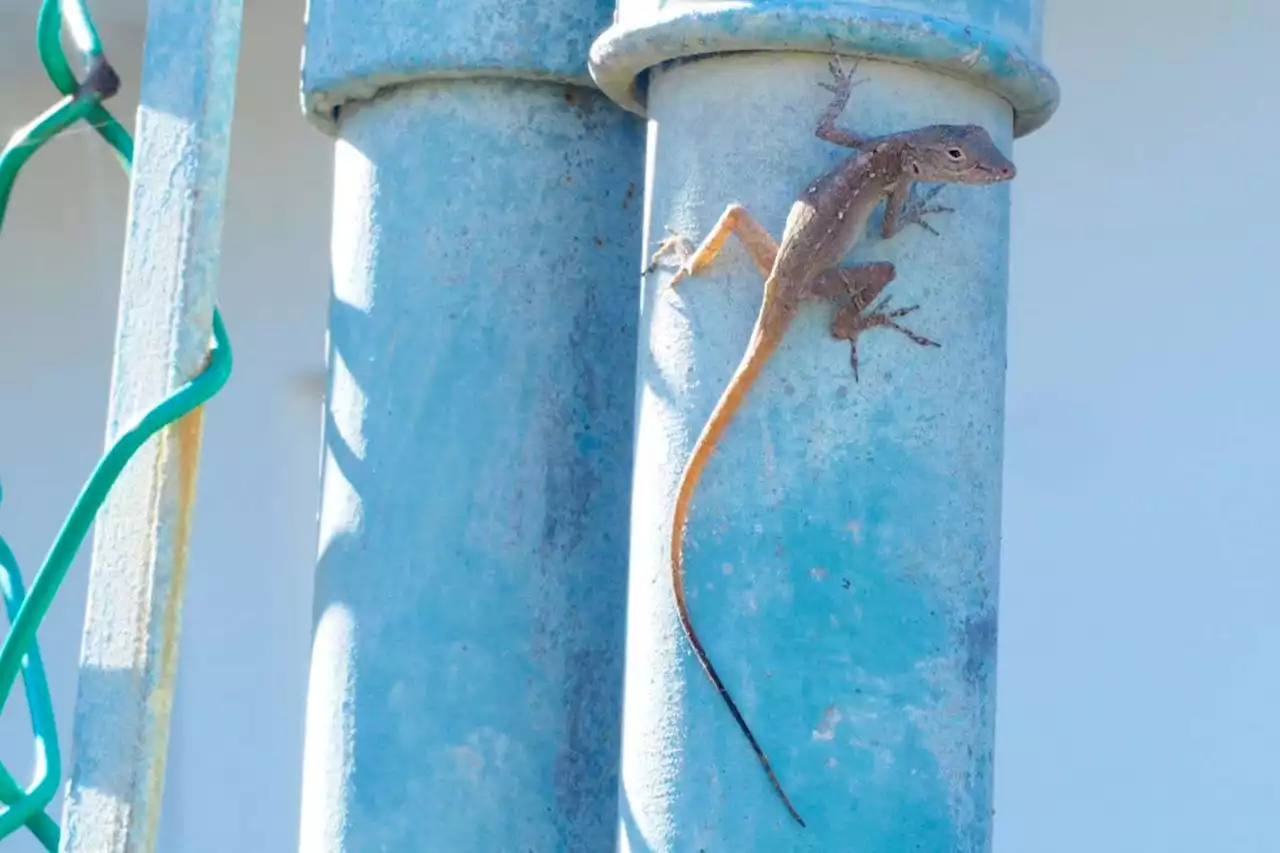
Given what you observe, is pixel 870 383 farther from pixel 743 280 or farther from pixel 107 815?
pixel 107 815

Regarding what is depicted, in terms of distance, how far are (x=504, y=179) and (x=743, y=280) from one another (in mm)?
288

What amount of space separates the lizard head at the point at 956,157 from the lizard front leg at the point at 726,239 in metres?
0.11

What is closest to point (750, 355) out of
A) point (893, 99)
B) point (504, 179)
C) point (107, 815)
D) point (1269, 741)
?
point (893, 99)

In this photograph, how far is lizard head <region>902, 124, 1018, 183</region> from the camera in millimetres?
1306

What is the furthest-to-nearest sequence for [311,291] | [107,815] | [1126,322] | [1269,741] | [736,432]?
[311,291], [1126,322], [1269,741], [107,815], [736,432]

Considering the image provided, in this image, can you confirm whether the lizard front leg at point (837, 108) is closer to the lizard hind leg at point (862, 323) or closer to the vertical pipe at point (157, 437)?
the lizard hind leg at point (862, 323)

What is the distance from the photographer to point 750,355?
1.22m

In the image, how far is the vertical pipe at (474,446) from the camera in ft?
4.61

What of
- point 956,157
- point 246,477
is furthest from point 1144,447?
point 246,477

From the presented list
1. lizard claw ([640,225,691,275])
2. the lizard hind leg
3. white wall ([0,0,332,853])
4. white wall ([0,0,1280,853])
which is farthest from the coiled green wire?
white wall ([0,0,332,853])

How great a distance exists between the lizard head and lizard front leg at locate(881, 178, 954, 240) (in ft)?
0.04

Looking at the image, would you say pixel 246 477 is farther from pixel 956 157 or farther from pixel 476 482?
pixel 956 157

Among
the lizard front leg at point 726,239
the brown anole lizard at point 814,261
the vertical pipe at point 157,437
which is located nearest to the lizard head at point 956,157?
the brown anole lizard at point 814,261

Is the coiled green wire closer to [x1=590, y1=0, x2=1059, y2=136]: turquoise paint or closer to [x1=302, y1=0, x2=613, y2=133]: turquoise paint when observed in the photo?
[x1=302, y1=0, x2=613, y2=133]: turquoise paint
